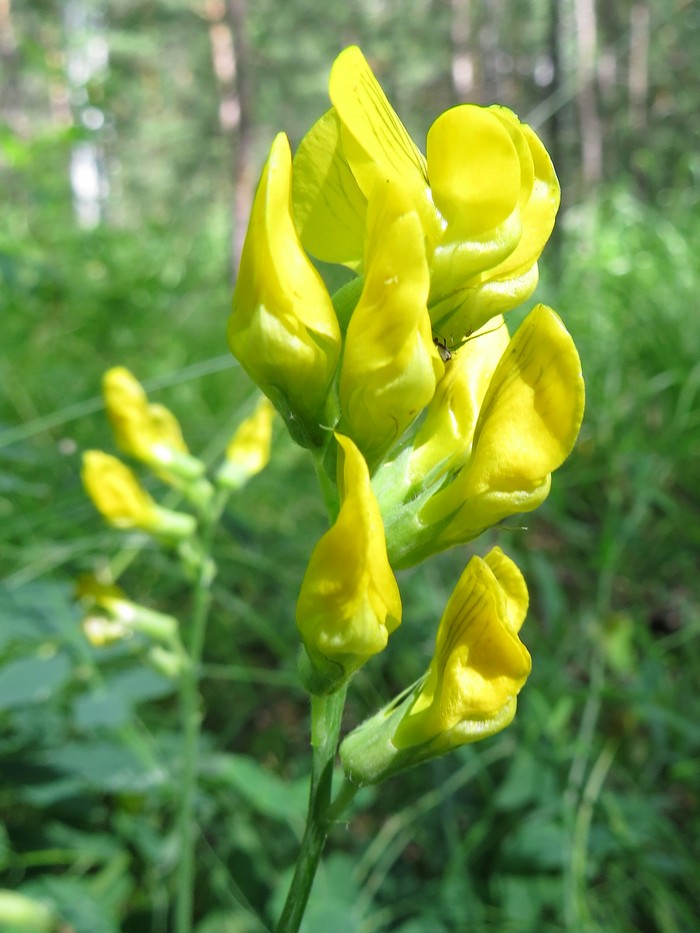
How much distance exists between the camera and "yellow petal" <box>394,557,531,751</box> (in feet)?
1.84

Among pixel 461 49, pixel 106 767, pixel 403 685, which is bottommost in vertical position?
pixel 461 49

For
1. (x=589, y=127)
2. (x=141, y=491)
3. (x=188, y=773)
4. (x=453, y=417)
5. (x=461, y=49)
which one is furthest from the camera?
(x=461, y=49)

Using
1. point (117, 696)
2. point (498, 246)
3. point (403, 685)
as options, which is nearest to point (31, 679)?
point (117, 696)

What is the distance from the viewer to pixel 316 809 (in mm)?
560

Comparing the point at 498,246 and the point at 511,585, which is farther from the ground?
the point at 498,246

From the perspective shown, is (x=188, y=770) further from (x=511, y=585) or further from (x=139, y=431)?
(x=511, y=585)

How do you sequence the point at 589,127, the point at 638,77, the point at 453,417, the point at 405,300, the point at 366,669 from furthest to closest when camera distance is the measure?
the point at 638,77 < the point at 589,127 < the point at 366,669 < the point at 453,417 < the point at 405,300

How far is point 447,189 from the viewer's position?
57cm

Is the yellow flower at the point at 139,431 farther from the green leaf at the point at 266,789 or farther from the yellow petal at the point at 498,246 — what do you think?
the yellow petal at the point at 498,246

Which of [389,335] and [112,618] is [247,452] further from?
[389,335]

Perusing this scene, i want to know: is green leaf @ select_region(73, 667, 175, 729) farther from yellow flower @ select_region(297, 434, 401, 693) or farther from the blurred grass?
yellow flower @ select_region(297, 434, 401, 693)

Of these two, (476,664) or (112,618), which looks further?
(112,618)

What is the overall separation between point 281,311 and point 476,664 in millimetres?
281

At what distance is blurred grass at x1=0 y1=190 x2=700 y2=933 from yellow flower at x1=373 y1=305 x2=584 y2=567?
865 millimetres
